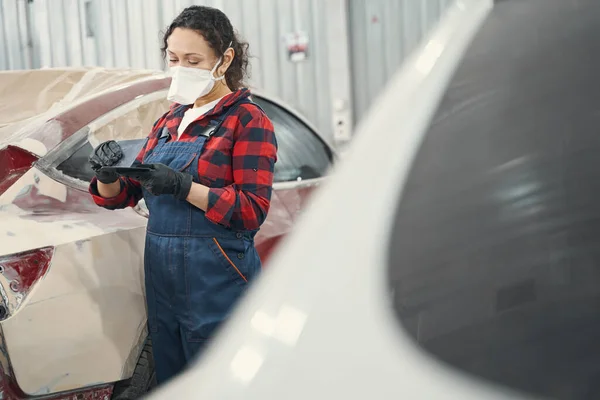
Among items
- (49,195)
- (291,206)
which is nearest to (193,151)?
(49,195)

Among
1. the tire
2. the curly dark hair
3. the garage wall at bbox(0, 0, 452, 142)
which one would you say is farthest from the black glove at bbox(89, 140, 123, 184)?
the garage wall at bbox(0, 0, 452, 142)

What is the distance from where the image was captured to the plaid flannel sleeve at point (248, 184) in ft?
6.51

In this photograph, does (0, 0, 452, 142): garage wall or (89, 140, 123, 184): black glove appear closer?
(89, 140, 123, 184): black glove

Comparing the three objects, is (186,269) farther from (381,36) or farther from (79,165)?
(381,36)

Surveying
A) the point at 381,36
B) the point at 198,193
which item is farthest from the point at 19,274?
the point at 381,36

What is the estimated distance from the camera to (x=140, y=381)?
2.20 meters

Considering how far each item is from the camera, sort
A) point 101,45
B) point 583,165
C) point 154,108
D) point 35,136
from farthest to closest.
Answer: point 101,45 → point 154,108 → point 35,136 → point 583,165

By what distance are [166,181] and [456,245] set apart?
1251mm

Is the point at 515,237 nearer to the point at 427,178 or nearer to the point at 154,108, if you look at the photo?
the point at 427,178

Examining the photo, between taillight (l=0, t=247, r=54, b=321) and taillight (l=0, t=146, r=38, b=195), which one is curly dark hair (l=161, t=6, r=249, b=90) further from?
taillight (l=0, t=247, r=54, b=321)

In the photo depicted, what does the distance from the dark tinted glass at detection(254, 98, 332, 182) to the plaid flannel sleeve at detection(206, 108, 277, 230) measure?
1.00 metres

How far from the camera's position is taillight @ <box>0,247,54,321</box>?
6.18ft

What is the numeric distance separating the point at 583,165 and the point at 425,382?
41 cm

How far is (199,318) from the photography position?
210cm
